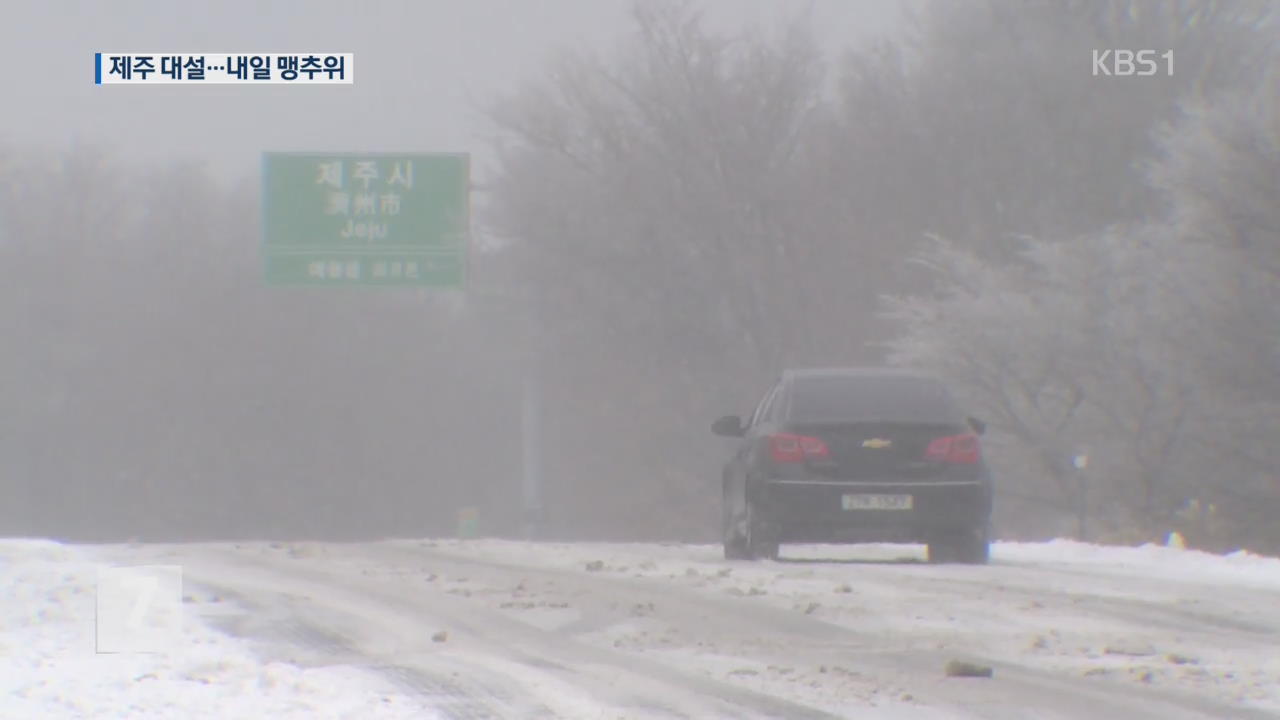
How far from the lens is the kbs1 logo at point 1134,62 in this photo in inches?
1741

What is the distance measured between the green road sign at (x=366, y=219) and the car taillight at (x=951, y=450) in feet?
70.6

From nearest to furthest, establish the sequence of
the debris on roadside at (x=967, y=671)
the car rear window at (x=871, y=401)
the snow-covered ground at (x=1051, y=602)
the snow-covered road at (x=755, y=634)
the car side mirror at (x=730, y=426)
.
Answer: the snow-covered road at (x=755, y=634) < the debris on roadside at (x=967, y=671) < the snow-covered ground at (x=1051, y=602) < the car rear window at (x=871, y=401) < the car side mirror at (x=730, y=426)

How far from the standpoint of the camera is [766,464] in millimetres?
14477

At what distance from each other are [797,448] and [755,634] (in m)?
4.87

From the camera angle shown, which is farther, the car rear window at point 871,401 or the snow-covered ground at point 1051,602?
the car rear window at point 871,401

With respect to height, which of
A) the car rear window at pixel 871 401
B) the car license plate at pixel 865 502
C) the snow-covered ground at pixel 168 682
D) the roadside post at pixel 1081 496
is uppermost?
the car rear window at pixel 871 401

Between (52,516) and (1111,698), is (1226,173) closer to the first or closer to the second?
(1111,698)

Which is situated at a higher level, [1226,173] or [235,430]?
[1226,173]

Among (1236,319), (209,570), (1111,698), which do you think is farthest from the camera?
(1236,319)

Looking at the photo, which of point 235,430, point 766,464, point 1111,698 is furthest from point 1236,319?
point 235,430

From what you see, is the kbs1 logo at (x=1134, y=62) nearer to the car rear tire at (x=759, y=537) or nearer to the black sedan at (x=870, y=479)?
the black sedan at (x=870, y=479)

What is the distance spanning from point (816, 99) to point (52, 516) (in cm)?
2956
